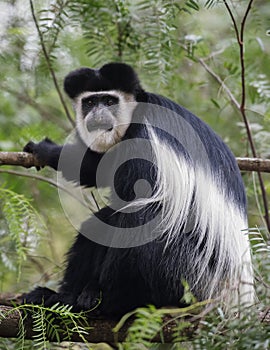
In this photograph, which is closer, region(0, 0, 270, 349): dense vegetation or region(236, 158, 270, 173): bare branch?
region(236, 158, 270, 173): bare branch

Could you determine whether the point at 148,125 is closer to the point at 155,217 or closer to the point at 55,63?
the point at 155,217

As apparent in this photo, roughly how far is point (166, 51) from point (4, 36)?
128cm

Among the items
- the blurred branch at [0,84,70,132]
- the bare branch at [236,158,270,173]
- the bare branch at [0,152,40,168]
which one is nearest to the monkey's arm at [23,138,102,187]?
the bare branch at [0,152,40,168]

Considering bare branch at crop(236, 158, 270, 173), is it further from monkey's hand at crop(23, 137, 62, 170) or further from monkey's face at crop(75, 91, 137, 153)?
monkey's hand at crop(23, 137, 62, 170)

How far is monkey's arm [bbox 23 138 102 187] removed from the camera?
11.3 ft

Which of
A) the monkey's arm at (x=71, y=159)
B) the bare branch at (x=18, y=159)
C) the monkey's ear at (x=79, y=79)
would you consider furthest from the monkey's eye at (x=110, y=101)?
the bare branch at (x=18, y=159)

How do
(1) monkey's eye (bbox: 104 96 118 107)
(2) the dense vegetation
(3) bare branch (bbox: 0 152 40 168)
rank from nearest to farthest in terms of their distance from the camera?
(3) bare branch (bbox: 0 152 40 168) < (1) monkey's eye (bbox: 104 96 118 107) < (2) the dense vegetation

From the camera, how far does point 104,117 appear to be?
338cm

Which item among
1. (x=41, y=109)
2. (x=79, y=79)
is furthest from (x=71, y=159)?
(x=41, y=109)

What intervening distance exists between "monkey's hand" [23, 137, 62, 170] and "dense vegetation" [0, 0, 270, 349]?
21 centimetres

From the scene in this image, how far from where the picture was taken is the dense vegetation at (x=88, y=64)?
366 centimetres

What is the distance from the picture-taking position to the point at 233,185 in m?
2.96

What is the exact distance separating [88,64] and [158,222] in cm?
210

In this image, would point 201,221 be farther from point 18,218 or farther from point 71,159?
point 71,159
